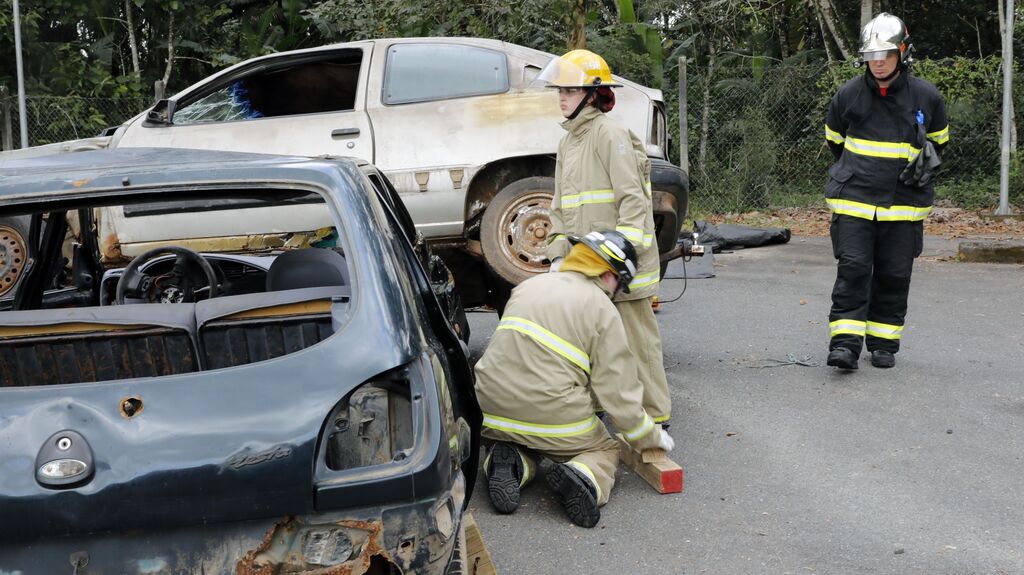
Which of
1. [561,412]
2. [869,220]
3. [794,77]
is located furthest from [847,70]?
[561,412]

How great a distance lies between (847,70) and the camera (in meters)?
13.3

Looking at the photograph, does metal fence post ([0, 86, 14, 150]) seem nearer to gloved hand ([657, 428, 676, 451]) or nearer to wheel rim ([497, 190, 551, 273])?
wheel rim ([497, 190, 551, 273])

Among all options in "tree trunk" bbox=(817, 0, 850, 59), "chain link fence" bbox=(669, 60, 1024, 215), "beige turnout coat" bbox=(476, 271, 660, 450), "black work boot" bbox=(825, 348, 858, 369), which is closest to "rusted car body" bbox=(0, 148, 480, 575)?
"beige turnout coat" bbox=(476, 271, 660, 450)

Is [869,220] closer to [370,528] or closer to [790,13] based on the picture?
[370,528]

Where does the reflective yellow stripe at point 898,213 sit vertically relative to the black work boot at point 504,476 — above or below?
above

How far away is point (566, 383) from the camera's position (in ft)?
13.8

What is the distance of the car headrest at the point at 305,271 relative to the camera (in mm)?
3725

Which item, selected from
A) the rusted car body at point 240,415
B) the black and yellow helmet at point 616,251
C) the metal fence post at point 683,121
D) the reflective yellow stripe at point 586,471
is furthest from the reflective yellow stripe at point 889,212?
the metal fence post at point 683,121

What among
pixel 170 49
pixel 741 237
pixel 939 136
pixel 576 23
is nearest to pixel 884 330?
pixel 939 136

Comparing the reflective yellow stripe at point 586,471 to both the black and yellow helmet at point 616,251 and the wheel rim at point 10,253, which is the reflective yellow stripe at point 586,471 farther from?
the wheel rim at point 10,253

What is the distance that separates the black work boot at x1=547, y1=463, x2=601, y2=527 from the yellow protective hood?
0.81m

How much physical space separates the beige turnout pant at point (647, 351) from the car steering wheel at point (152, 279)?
1.99 m

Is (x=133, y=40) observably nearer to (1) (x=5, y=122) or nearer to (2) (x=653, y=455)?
(1) (x=5, y=122)

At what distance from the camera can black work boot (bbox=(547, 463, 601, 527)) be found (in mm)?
4137
